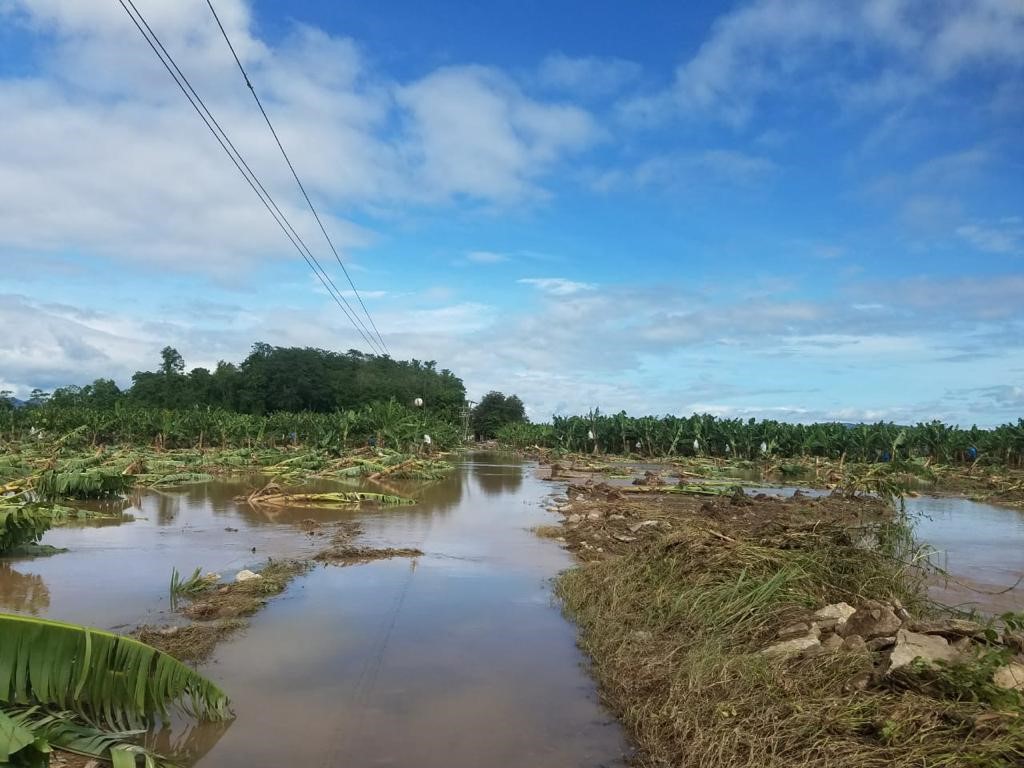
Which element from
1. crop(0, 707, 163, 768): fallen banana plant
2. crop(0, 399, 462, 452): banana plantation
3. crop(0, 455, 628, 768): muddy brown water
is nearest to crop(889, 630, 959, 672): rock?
crop(0, 455, 628, 768): muddy brown water

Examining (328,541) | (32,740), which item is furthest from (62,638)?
(328,541)

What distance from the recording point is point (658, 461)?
142ft

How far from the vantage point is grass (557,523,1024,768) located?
12.0 ft

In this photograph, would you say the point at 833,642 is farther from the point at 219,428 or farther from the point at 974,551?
the point at 219,428

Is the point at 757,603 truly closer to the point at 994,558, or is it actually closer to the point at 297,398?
the point at 994,558

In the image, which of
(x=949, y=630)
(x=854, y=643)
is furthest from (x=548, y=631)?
(x=949, y=630)

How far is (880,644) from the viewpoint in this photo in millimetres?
4750

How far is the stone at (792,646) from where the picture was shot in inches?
194

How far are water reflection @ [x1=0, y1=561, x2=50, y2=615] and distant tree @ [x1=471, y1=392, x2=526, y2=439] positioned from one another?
7383cm

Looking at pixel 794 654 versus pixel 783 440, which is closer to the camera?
pixel 794 654

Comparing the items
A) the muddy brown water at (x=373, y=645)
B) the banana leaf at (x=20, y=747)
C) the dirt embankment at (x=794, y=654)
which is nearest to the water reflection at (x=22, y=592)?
the muddy brown water at (x=373, y=645)

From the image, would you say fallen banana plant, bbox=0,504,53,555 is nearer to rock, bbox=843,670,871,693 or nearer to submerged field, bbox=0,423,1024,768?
submerged field, bbox=0,423,1024,768

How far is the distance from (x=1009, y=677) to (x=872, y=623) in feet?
3.43

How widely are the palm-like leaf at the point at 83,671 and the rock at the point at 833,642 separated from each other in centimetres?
424
